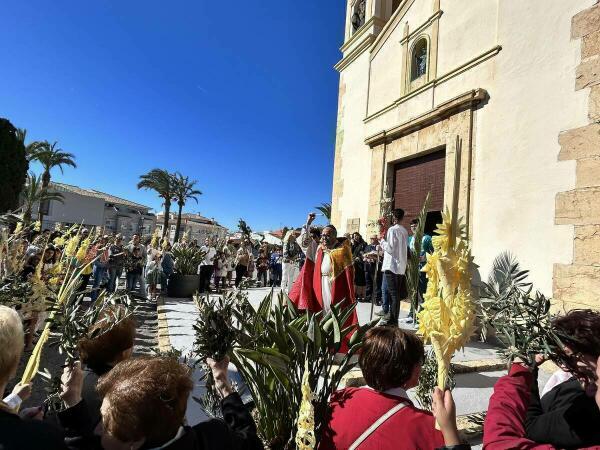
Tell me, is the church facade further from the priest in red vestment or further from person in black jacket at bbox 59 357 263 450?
the priest in red vestment

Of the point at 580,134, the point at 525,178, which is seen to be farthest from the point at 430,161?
the point at 580,134

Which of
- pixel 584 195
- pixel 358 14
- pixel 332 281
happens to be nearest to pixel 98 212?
pixel 358 14

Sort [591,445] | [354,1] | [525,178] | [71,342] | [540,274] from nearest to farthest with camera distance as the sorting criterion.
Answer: [591,445]
[71,342]
[540,274]
[525,178]
[354,1]

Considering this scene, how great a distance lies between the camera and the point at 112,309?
5.98ft

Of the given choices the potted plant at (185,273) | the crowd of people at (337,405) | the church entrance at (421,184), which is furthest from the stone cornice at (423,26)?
the potted plant at (185,273)

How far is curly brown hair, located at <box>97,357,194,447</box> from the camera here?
1.02 metres

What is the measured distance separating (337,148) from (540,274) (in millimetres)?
6462

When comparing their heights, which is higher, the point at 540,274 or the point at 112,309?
the point at 540,274

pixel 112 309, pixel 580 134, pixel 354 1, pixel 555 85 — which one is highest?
pixel 354 1

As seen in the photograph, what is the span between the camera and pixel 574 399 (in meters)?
1.42

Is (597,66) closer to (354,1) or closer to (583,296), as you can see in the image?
(583,296)

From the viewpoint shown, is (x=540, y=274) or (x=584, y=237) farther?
(x=540, y=274)

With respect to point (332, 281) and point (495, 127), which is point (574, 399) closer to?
point (332, 281)

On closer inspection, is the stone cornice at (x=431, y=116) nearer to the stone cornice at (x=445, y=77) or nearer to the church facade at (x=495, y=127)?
the church facade at (x=495, y=127)
